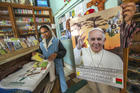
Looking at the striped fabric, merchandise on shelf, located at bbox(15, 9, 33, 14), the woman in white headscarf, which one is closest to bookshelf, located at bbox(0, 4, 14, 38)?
merchandise on shelf, located at bbox(15, 9, 33, 14)

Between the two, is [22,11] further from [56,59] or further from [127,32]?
[127,32]

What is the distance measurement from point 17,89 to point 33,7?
2.71 m

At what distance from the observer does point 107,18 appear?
640mm

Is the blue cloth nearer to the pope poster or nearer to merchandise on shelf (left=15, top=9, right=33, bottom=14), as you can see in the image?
the pope poster

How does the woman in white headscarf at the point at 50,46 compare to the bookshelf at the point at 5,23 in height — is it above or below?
below

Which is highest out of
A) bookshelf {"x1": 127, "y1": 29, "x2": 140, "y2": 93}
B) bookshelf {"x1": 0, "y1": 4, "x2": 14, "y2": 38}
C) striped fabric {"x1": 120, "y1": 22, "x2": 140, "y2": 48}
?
bookshelf {"x1": 0, "y1": 4, "x2": 14, "y2": 38}

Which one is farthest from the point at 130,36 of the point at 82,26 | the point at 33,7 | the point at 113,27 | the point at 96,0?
the point at 33,7

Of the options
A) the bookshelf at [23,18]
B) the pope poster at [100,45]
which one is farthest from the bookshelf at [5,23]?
the pope poster at [100,45]

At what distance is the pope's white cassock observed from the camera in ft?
2.23

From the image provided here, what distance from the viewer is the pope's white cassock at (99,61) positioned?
0.68 meters

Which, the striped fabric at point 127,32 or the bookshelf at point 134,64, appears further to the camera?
the bookshelf at point 134,64

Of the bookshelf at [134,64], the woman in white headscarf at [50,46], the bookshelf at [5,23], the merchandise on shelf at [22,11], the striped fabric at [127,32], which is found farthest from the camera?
the merchandise on shelf at [22,11]

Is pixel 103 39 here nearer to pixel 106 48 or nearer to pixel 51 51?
pixel 106 48

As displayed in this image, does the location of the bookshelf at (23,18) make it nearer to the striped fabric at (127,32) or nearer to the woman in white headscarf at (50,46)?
the woman in white headscarf at (50,46)
